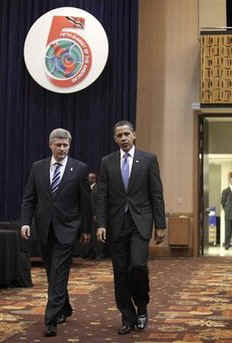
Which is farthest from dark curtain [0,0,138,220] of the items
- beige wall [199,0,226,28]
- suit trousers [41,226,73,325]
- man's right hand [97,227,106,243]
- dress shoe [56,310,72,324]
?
man's right hand [97,227,106,243]

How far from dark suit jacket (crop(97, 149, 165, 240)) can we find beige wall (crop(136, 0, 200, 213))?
759 centimetres

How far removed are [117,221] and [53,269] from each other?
565 millimetres

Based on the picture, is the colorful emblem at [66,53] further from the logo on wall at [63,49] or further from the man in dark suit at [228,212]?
the man in dark suit at [228,212]

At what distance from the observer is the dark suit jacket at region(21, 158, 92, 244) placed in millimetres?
4625

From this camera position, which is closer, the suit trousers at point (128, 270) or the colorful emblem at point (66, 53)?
the suit trousers at point (128, 270)

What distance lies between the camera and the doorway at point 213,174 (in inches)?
490

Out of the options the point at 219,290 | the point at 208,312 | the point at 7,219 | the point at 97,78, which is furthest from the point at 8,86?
the point at 208,312

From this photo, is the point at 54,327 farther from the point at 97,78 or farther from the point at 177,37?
the point at 177,37

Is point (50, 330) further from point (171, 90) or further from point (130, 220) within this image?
point (171, 90)

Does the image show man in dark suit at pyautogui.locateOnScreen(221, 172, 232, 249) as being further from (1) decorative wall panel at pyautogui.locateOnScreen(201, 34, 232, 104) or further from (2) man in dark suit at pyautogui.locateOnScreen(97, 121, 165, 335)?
(2) man in dark suit at pyautogui.locateOnScreen(97, 121, 165, 335)

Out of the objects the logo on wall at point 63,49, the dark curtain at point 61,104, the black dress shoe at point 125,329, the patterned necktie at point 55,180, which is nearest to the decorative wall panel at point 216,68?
the dark curtain at point 61,104

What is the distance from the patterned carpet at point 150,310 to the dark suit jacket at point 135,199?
28.1 inches

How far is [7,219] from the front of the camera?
1177cm

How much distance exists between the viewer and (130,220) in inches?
179
